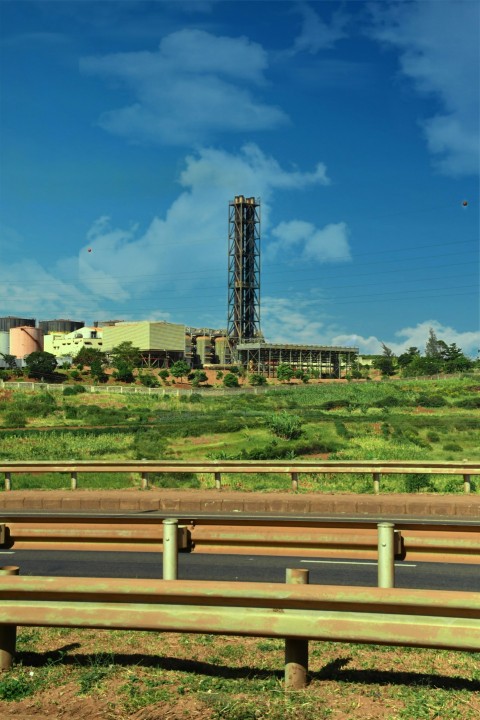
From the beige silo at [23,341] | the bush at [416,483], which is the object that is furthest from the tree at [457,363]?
the bush at [416,483]

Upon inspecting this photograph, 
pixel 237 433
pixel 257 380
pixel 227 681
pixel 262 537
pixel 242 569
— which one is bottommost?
pixel 242 569

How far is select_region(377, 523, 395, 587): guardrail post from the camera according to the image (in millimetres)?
6137

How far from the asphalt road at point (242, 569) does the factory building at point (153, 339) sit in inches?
5263

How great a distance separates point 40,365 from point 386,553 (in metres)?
109

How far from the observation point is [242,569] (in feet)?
32.5

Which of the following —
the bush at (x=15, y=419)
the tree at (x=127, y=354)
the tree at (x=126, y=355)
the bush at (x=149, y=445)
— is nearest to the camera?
the bush at (x=149, y=445)

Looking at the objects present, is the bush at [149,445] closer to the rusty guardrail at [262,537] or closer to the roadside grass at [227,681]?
the rusty guardrail at [262,537]

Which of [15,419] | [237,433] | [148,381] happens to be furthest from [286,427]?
[148,381]

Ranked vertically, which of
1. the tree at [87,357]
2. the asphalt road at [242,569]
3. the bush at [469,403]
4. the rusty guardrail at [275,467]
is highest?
the tree at [87,357]

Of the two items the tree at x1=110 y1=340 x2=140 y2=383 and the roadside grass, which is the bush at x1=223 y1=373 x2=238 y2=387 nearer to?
the tree at x1=110 y1=340 x2=140 y2=383

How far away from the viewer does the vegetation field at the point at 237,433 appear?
24.2m

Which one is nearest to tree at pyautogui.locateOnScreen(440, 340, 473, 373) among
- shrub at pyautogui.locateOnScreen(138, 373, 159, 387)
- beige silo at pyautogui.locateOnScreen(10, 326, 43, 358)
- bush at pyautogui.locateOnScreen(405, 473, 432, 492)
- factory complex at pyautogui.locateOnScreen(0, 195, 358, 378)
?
factory complex at pyautogui.locateOnScreen(0, 195, 358, 378)

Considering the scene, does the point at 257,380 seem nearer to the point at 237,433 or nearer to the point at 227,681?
the point at 237,433

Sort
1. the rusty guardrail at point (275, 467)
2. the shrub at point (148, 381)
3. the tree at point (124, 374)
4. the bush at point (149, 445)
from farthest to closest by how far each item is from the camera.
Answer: the tree at point (124, 374), the shrub at point (148, 381), the bush at point (149, 445), the rusty guardrail at point (275, 467)
